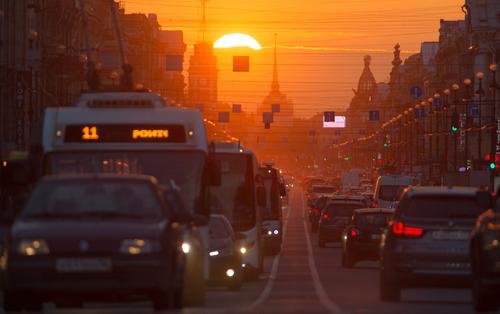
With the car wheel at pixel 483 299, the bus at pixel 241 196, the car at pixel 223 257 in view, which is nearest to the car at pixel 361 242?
the bus at pixel 241 196

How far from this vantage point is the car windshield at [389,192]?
6288 cm

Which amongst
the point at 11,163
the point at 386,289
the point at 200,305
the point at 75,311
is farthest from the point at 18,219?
the point at 386,289

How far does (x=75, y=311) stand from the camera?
18.7 m

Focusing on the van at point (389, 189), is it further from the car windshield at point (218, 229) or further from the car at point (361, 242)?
the car windshield at point (218, 229)

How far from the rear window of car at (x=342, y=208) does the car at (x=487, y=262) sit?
34670 millimetres

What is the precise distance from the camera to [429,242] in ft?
75.4

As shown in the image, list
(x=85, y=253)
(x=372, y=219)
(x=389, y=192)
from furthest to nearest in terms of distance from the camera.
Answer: (x=389, y=192) → (x=372, y=219) → (x=85, y=253)

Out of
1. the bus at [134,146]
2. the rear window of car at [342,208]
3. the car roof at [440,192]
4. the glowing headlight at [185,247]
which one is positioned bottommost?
the rear window of car at [342,208]

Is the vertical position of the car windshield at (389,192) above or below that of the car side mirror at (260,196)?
below

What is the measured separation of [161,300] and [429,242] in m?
7.40

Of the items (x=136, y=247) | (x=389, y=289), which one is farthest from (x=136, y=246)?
(x=389, y=289)

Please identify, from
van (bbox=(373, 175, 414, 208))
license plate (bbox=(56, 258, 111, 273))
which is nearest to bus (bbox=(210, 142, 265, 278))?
license plate (bbox=(56, 258, 111, 273))

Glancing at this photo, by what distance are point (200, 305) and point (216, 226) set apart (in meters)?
10.2

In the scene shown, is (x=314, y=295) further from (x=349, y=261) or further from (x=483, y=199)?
(x=349, y=261)
